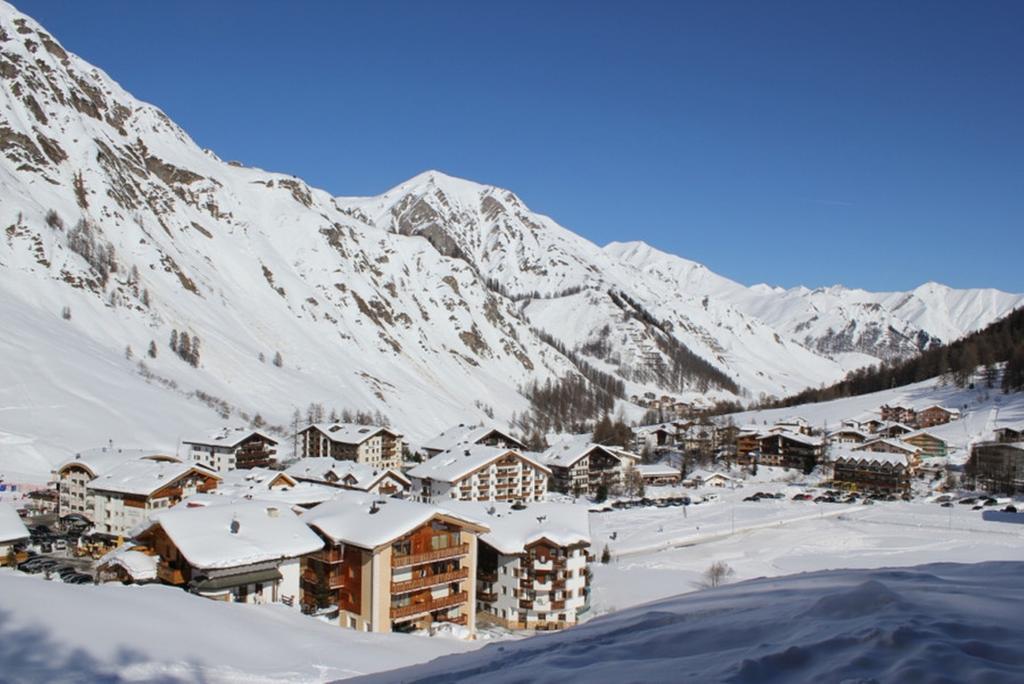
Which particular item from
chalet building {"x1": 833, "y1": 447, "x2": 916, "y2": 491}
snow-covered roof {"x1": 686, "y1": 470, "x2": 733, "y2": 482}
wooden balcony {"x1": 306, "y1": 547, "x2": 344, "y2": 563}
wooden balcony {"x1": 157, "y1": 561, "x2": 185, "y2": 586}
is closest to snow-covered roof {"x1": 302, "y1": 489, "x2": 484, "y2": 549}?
wooden balcony {"x1": 306, "y1": 547, "x2": 344, "y2": 563}

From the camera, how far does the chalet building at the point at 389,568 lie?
22.3 meters

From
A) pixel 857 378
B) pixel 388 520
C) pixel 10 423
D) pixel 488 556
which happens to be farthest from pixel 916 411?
pixel 10 423

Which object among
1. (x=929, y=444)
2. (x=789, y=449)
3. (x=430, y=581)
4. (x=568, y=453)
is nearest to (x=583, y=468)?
(x=568, y=453)

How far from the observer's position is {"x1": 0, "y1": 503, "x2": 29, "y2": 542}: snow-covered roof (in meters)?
23.8

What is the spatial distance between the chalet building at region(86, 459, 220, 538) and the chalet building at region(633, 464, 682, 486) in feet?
134

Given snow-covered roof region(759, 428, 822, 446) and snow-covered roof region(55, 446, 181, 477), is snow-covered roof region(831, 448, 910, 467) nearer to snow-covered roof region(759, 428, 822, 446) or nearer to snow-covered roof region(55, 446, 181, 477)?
snow-covered roof region(759, 428, 822, 446)

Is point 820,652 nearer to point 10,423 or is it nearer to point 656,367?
point 10,423

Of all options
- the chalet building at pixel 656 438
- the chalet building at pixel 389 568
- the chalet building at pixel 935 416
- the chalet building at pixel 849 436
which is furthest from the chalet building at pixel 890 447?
the chalet building at pixel 389 568

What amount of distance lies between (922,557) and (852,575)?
36205mm

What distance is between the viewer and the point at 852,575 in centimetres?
665

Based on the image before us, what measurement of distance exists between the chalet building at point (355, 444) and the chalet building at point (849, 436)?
1750 inches

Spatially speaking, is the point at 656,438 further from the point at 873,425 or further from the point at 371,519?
the point at 371,519

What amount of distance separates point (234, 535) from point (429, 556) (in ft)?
19.9

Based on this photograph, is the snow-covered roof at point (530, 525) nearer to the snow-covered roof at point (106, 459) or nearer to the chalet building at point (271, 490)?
the chalet building at point (271, 490)
